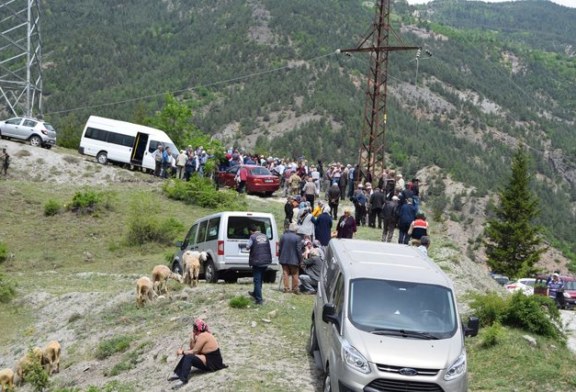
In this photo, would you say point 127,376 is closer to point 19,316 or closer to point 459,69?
point 19,316

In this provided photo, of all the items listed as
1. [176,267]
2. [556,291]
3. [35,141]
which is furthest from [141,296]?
[35,141]

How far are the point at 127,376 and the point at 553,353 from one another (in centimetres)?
771

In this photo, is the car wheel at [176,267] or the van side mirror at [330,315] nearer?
the van side mirror at [330,315]

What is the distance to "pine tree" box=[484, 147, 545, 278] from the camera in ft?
186

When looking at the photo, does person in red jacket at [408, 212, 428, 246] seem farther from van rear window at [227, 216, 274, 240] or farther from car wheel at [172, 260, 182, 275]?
car wheel at [172, 260, 182, 275]

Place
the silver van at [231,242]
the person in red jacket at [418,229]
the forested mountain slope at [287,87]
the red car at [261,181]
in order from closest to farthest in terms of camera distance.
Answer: the silver van at [231,242] → the person in red jacket at [418,229] → the red car at [261,181] → the forested mountain slope at [287,87]

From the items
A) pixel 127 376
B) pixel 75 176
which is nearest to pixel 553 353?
pixel 127 376

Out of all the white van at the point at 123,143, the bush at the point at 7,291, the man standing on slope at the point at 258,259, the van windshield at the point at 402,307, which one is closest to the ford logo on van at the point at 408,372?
the van windshield at the point at 402,307

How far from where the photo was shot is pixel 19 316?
21.8m

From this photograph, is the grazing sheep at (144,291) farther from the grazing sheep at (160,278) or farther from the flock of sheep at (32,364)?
the flock of sheep at (32,364)

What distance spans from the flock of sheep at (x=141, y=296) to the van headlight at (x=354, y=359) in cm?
737

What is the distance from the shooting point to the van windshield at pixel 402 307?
35.7ft

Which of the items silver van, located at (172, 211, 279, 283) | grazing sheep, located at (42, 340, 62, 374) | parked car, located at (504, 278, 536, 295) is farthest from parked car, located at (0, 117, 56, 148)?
grazing sheep, located at (42, 340, 62, 374)

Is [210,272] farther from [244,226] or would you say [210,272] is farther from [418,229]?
[418,229]
